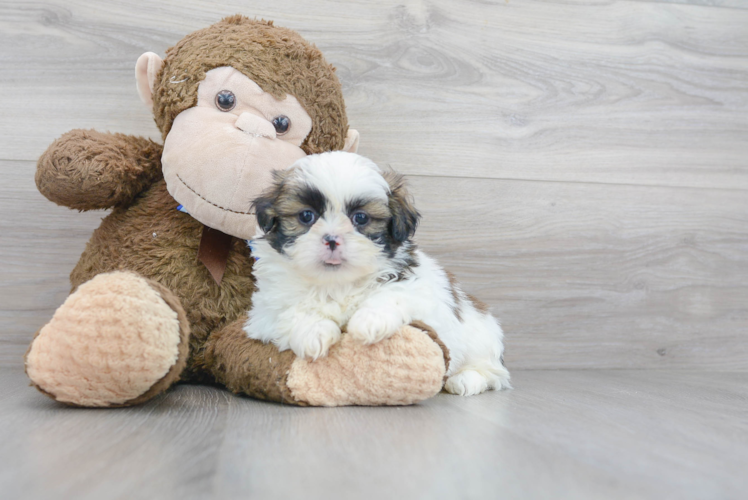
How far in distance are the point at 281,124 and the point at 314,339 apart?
0.54 m

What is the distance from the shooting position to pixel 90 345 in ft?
3.34

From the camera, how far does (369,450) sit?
86 cm

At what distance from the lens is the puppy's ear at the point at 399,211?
1.25 m

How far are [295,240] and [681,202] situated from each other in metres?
1.49

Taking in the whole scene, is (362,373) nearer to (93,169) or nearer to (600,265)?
(93,169)

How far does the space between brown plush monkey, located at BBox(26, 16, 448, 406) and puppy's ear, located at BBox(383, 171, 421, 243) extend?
21 centimetres

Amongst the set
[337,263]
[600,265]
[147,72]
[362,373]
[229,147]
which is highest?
[147,72]

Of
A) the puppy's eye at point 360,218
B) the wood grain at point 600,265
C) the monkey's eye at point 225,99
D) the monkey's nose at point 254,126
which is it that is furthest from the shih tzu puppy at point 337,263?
the wood grain at point 600,265

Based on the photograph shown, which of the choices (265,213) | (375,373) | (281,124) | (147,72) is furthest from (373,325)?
(147,72)

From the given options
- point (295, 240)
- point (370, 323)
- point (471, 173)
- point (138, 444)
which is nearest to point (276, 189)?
point (295, 240)

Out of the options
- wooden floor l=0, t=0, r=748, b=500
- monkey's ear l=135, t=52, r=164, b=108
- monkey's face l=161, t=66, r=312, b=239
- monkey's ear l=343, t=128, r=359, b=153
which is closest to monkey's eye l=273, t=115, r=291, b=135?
monkey's face l=161, t=66, r=312, b=239

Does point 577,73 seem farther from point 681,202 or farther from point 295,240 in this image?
point 295,240

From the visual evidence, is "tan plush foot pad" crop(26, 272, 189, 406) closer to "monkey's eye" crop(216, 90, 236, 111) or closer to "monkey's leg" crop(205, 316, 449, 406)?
"monkey's leg" crop(205, 316, 449, 406)

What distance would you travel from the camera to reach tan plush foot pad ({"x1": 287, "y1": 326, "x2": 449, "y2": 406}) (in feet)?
3.72
